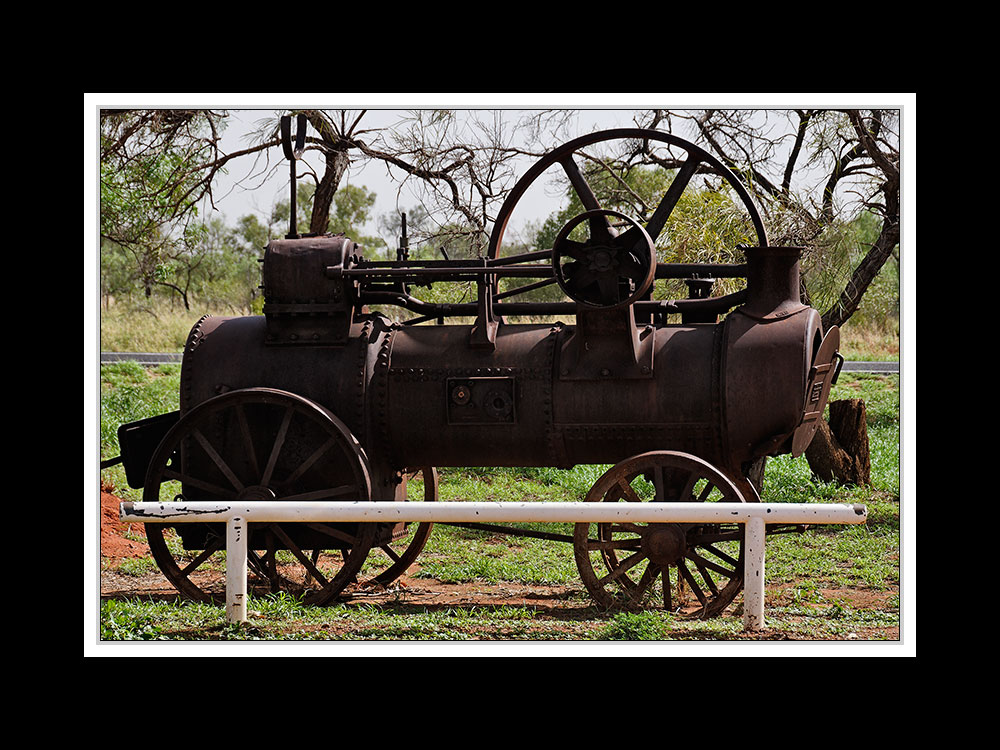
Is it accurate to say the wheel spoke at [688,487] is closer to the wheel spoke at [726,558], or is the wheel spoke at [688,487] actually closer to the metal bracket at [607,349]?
the wheel spoke at [726,558]

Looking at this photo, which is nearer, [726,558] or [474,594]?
[726,558]

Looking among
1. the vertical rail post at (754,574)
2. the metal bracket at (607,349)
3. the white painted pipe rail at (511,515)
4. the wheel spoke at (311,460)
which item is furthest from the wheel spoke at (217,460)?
the vertical rail post at (754,574)

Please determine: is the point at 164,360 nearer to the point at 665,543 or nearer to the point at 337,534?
the point at 337,534

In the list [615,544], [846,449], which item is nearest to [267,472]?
[615,544]

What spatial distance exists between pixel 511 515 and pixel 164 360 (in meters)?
12.5

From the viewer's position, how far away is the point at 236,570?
23.7 ft

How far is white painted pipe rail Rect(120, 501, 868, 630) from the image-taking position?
23.2 feet

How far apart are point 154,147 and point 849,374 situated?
32.3ft

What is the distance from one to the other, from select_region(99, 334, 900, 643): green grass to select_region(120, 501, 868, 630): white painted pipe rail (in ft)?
0.91

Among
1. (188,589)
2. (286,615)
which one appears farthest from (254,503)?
(188,589)

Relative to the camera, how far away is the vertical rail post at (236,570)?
7230 millimetres

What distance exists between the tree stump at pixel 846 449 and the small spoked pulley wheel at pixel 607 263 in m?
5.87
